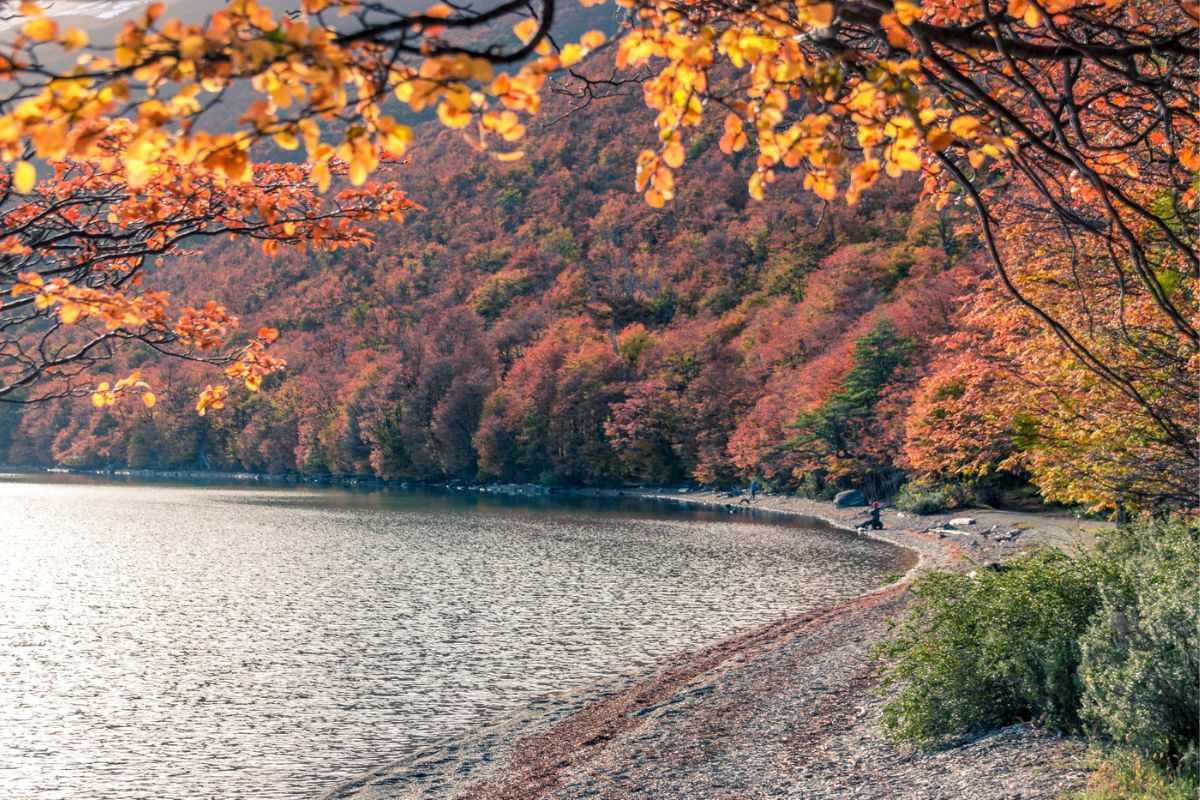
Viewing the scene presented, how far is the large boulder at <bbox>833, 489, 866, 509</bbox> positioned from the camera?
68.2 meters

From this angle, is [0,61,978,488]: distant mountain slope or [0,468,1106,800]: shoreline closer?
[0,468,1106,800]: shoreline

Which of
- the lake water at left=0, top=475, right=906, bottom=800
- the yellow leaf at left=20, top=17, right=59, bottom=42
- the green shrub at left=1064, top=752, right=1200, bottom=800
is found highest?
the yellow leaf at left=20, top=17, right=59, bottom=42

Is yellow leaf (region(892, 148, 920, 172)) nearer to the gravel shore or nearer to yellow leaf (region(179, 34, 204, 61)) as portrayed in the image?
yellow leaf (region(179, 34, 204, 61))

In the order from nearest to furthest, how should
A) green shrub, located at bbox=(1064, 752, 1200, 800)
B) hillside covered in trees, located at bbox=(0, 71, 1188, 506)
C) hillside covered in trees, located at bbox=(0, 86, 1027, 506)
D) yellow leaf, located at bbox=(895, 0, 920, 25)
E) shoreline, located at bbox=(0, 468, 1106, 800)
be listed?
yellow leaf, located at bbox=(895, 0, 920, 25) → green shrub, located at bbox=(1064, 752, 1200, 800) → shoreline, located at bbox=(0, 468, 1106, 800) → hillside covered in trees, located at bbox=(0, 71, 1188, 506) → hillside covered in trees, located at bbox=(0, 86, 1027, 506)

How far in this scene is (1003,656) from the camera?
11961mm

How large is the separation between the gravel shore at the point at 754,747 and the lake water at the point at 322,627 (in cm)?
204

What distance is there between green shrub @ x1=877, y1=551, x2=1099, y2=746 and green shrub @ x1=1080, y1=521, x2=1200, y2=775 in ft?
3.09

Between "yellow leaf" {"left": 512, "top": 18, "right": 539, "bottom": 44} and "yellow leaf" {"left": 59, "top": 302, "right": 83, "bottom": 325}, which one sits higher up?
"yellow leaf" {"left": 512, "top": 18, "right": 539, "bottom": 44}

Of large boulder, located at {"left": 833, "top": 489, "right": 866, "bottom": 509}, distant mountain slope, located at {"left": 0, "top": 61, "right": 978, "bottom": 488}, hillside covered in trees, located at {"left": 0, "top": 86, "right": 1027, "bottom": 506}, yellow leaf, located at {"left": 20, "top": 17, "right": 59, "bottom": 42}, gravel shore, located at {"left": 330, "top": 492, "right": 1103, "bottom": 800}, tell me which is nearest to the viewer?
yellow leaf, located at {"left": 20, "top": 17, "right": 59, "bottom": 42}

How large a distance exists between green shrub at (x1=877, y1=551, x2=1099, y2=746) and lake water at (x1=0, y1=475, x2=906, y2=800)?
9332mm

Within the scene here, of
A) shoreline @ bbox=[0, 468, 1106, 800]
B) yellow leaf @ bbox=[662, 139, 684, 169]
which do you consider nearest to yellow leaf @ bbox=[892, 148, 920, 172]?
yellow leaf @ bbox=[662, 139, 684, 169]

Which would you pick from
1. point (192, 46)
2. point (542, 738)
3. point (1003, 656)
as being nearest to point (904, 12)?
point (192, 46)

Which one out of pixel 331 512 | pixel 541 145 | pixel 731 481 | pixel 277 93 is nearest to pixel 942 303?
pixel 731 481

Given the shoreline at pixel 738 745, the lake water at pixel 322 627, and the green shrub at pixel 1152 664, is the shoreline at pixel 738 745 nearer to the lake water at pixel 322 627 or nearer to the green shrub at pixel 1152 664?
the green shrub at pixel 1152 664
